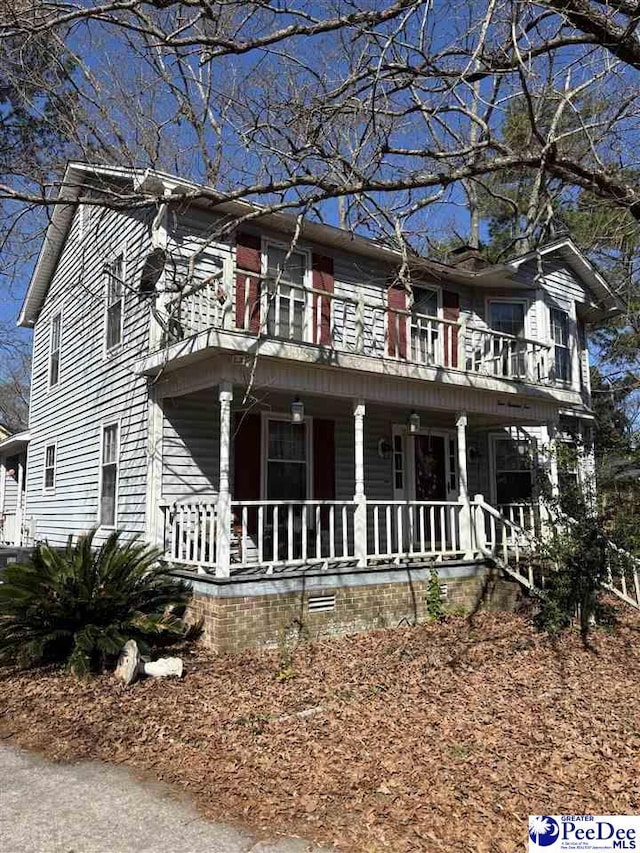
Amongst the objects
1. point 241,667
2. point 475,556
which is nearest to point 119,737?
point 241,667

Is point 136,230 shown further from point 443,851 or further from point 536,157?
point 443,851

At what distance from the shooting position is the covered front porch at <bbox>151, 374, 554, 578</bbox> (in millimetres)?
8688

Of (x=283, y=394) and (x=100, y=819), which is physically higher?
(x=283, y=394)

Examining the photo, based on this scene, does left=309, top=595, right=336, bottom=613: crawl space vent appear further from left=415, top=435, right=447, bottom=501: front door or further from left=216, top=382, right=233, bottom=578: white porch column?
left=415, top=435, right=447, bottom=501: front door

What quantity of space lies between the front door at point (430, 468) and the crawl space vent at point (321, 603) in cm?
515

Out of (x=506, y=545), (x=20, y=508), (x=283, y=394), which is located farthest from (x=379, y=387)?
(x=20, y=508)

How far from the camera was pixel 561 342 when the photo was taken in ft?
50.0

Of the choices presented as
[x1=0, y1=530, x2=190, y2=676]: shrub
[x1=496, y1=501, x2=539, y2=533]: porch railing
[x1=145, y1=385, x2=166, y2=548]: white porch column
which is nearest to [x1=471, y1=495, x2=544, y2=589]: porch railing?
[x1=496, y1=501, x2=539, y2=533]: porch railing

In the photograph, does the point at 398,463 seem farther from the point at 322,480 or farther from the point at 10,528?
the point at 10,528

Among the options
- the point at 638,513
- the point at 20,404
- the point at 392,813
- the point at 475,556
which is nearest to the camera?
the point at 392,813

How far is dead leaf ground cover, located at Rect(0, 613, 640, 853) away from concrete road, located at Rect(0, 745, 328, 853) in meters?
0.19

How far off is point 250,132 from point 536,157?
364 cm

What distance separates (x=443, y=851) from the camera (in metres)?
3.58

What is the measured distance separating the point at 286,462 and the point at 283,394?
1.57 m
